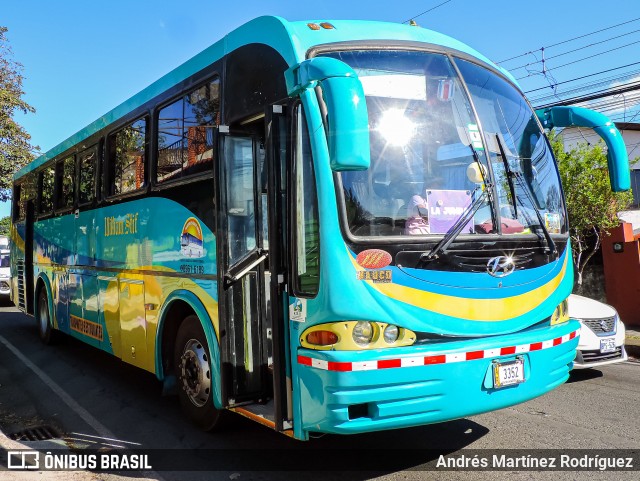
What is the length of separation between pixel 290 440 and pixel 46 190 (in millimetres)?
7668

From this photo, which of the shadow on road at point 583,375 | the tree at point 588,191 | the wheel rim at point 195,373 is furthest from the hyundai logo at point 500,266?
the tree at point 588,191

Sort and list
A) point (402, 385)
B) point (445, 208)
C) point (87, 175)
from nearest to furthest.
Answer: point (402, 385) → point (445, 208) → point (87, 175)

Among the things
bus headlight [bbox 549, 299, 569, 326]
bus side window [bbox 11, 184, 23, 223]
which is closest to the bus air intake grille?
bus headlight [bbox 549, 299, 569, 326]

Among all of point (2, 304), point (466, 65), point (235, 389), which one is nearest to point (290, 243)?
point (235, 389)

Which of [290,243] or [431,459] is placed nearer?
[290,243]

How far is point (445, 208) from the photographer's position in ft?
13.3

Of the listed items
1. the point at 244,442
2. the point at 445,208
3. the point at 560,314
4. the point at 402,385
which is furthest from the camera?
the point at 244,442

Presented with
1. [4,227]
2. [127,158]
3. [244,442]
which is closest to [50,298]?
[127,158]

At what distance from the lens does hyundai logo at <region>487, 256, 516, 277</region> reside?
4.07m

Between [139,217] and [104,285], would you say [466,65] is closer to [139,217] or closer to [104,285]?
[139,217]

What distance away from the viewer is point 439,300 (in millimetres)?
3869

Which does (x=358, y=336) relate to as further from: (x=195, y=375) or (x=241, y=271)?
(x=195, y=375)

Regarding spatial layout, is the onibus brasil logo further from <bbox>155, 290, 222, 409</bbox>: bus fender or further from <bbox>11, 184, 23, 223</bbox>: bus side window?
<bbox>11, 184, 23, 223</bbox>: bus side window

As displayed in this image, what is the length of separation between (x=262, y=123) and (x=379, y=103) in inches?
45.4
